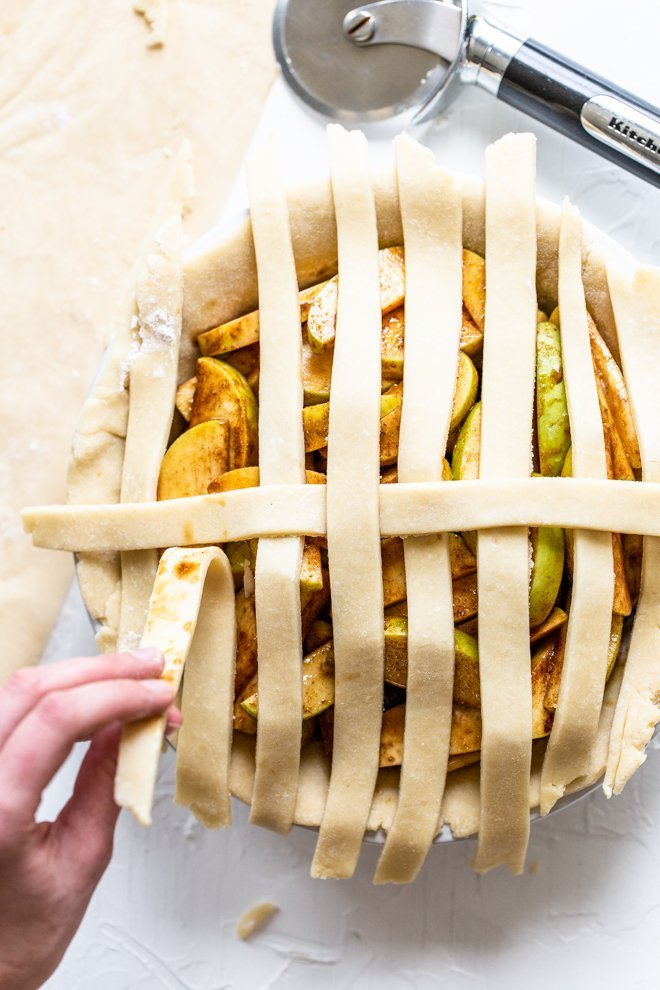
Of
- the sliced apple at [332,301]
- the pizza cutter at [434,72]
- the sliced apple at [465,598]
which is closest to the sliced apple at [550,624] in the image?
the sliced apple at [465,598]

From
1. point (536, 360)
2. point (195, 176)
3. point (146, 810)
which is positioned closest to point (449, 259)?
point (536, 360)

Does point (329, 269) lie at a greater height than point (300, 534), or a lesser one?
greater

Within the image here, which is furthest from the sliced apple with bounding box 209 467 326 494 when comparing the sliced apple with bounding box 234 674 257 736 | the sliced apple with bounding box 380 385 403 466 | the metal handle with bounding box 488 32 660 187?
the metal handle with bounding box 488 32 660 187

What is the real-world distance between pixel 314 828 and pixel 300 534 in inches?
21.1

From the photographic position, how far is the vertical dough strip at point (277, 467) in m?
1.41

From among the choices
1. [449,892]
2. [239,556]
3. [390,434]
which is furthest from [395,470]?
[449,892]

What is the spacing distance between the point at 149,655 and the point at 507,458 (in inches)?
23.6

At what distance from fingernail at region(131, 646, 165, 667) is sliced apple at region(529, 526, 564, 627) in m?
0.58

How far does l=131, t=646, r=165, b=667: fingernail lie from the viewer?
1.20 meters

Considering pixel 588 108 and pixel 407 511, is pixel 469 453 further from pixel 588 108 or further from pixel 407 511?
pixel 588 108

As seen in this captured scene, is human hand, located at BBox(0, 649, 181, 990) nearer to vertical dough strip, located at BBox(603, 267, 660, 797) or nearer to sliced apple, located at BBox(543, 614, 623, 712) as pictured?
sliced apple, located at BBox(543, 614, 623, 712)

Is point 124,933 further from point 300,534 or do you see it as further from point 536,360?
point 536,360

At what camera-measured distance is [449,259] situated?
1.49 meters

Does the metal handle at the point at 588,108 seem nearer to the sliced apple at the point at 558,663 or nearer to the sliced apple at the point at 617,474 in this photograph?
the sliced apple at the point at 617,474
